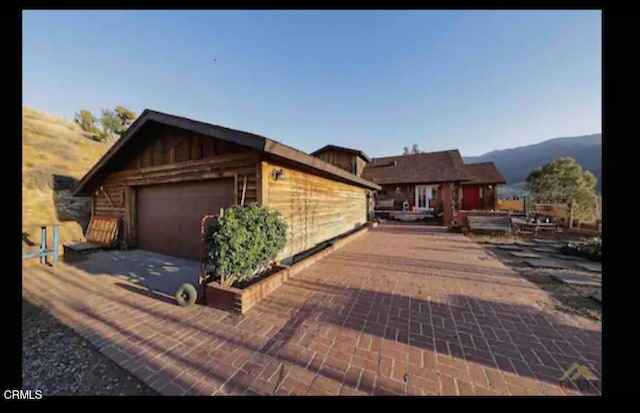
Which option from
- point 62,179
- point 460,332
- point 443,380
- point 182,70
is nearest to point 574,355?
point 460,332

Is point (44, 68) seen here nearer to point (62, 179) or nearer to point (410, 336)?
point (62, 179)

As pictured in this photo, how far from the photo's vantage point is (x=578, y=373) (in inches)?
79.3

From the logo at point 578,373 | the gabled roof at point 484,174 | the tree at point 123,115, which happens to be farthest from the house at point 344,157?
the tree at point 123,115

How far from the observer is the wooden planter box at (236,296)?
10.6ft

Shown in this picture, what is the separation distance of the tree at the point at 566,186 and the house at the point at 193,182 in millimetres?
16380

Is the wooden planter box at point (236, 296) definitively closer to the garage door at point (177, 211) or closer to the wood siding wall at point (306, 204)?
the wood siding wall at point (306, 204)

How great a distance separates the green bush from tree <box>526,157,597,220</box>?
17.8 metres

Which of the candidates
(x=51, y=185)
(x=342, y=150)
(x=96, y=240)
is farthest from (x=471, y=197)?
(x=51, y=185)

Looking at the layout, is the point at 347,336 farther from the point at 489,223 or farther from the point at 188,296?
the point at 489,223

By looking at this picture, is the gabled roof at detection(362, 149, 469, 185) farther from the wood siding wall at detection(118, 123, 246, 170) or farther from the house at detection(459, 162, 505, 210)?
the wood siding wall at detection(118, 123, 246, 170)

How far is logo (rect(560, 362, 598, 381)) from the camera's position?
1967 millimetres

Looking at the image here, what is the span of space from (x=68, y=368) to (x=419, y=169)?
20386mm

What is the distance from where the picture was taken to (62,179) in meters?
11.1

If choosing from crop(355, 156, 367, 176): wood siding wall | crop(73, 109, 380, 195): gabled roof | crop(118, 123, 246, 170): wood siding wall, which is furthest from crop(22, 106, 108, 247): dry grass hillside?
crop(355, 156, 367, 176): wood siding wall
